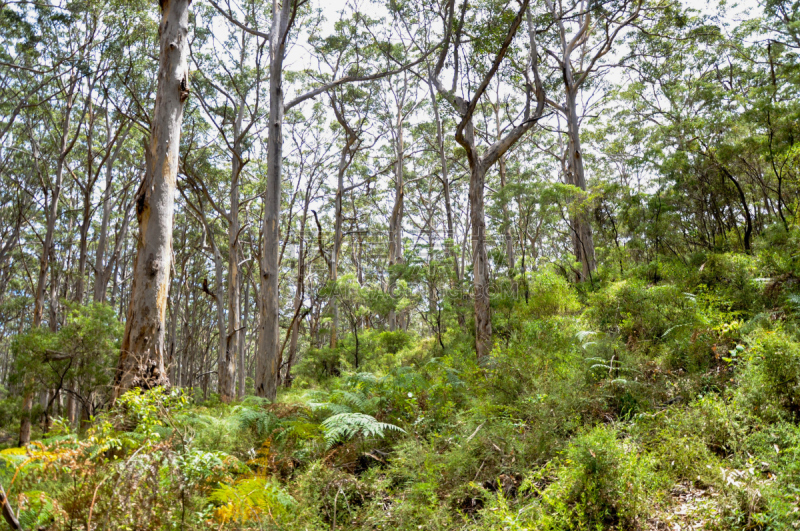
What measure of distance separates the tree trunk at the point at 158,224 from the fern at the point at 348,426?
71.3 inches

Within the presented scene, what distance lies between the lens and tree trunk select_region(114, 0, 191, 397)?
4762 millimetres

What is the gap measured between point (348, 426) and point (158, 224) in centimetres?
315

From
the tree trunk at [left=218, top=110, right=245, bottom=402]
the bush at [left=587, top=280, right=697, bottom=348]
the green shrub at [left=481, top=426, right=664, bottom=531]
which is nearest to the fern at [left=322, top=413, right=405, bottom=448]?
the green shrub at [left=481, top=426, right=664, bottom=531]

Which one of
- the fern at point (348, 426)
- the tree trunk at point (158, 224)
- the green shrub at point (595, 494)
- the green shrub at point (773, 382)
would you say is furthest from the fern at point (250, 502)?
the green shrub at point (773, 382)

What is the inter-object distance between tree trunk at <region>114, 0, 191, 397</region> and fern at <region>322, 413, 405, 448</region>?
181cm

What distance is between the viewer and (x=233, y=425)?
4.07 metres

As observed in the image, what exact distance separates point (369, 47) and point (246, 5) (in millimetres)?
3716

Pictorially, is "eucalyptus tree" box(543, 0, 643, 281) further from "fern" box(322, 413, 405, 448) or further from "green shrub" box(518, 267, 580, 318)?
"fern" box(322, 413, 405, 448)

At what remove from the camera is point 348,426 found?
3973mm

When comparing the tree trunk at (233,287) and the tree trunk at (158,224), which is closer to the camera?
the tree trunk at (158,224)

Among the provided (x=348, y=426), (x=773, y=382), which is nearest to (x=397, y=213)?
(x=348, y=426)

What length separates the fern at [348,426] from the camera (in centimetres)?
380

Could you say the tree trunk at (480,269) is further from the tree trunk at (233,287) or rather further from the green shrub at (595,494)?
the tree trunk at (233,287)

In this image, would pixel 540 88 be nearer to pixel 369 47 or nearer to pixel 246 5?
pixel 369 47
